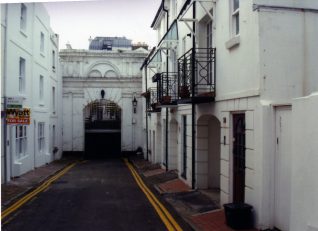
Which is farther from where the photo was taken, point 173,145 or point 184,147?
point 173,145

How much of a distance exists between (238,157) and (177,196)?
338 centimetres

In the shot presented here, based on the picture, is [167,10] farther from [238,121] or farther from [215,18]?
[238,121]

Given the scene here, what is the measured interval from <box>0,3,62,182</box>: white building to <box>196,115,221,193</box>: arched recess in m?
6.51

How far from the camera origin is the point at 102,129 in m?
33.2

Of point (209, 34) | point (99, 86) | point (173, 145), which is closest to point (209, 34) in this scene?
point (209, 34)

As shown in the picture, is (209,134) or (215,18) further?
(209,134)

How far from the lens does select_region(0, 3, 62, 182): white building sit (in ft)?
49.7

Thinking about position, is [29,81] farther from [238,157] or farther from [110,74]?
[110,74]

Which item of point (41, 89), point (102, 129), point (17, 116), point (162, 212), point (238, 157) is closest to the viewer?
point (238, 157)

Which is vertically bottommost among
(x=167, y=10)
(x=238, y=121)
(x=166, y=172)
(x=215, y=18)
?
(x=166, y=172)

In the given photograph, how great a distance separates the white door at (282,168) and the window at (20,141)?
1238 centimetres

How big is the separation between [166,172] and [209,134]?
20.2 ft

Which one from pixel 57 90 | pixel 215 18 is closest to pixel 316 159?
pixel 215 18

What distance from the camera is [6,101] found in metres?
13.7
